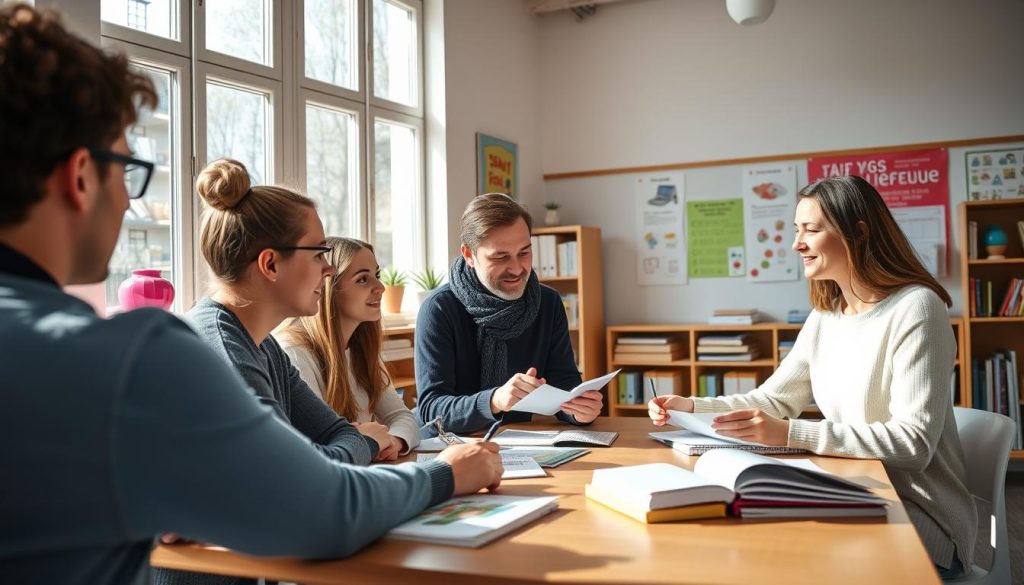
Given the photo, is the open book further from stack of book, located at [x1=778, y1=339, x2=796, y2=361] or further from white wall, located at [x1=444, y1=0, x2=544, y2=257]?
stack of book, located at [x1=778, y1=339, x2=796, y2=361]

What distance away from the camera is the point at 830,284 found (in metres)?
2.23

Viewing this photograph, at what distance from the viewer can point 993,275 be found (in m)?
4.75

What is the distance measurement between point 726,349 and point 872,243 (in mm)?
2917

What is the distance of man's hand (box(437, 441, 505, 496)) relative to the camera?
54.7 inches

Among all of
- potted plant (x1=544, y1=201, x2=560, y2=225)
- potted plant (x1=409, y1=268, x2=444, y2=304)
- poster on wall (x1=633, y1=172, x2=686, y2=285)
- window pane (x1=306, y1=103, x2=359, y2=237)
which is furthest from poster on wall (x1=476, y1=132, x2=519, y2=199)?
window pane (x1=306, y1=103, x2=359, y2=237)

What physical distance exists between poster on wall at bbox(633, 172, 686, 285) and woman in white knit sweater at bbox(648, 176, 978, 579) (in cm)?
308

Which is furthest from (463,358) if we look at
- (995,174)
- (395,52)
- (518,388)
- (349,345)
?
(995,174)

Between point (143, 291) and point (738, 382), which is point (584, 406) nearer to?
point (143, 291)

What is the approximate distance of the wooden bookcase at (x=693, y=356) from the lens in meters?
4.91

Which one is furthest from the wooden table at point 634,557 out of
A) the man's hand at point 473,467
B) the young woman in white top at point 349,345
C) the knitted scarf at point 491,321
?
the knitted scarf at point 491,321

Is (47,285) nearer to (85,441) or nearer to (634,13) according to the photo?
(85,441)

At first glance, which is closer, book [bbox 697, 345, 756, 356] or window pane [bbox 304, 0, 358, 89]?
window pane [bbox 304, 0, 358, 89]

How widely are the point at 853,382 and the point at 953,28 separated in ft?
12.2

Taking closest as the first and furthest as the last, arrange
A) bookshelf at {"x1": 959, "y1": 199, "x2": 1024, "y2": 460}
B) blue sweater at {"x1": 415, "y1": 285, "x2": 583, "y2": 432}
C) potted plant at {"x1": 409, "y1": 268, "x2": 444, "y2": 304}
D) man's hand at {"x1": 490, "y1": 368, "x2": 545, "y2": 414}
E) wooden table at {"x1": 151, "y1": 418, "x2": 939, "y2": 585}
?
1. wooden table at {"x1": 151, "y1": 418, "x2": 939, "y2": 585}
2. man's hand at {"x1": 490, "y1": 368, "x2": 545, "y2": 414}
3. blue sweater at {"x1": 415, "y1": 285, "x2": 583, "y2": 432}
4. potted plant at {"x1": 409, "y1": 268, "x2": 444, "y2": 304}
5. bookshelf at {"x1": 959, "y1": 199, "x2": 1024, "y2": 460}
